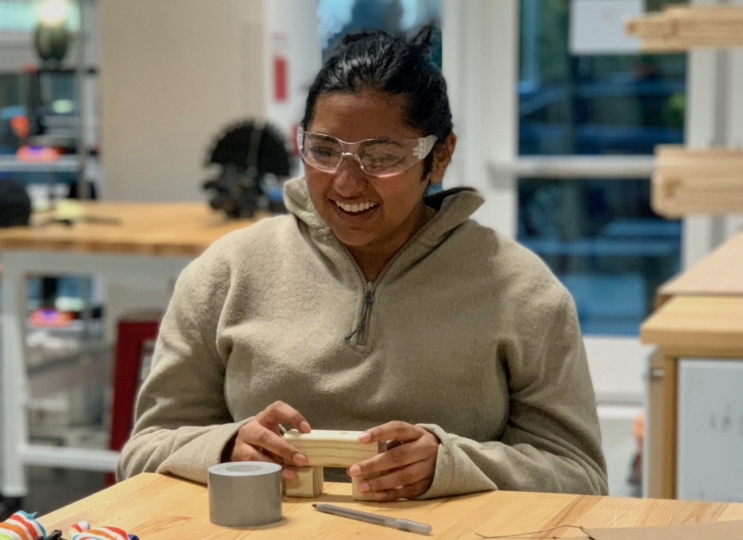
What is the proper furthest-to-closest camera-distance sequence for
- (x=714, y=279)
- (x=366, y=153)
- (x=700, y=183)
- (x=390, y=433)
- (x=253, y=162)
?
(x=253, y=162) < (x=700, y=183) < (x=714, y=279) < (x=366, y=153) < (x=390, y=433)

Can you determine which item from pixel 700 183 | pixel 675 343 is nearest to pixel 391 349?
pixel 675 343

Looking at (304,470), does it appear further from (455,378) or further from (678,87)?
(678,87)

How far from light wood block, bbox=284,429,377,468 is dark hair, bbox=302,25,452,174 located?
0.42 m

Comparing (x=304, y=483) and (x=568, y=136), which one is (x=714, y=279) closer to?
(x=304, y=483)

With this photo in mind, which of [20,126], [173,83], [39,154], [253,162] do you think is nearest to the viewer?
[253,162]

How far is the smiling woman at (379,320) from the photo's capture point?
58.7 inches

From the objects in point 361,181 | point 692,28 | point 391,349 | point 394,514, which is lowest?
point 394,514

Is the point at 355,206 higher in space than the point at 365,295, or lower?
higher

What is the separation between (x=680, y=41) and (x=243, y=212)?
1395 millimetres

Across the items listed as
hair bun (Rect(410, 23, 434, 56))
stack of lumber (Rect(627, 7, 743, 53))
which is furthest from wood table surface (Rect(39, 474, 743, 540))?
stack of lumber (Rect(627, 7, 743, 53))

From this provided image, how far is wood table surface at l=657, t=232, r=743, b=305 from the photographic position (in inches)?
94.9

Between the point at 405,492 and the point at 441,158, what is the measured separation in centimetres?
49

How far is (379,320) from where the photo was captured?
1536mm

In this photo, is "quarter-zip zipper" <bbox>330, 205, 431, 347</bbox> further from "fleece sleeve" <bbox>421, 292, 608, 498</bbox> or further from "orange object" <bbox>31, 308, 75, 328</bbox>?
"orange object" <bbox>31, 308, 75, 328</bbox>
